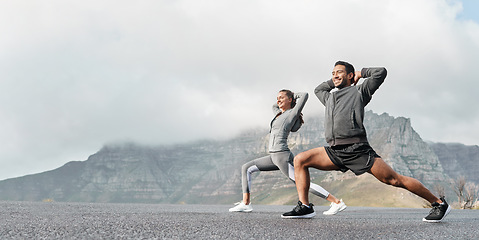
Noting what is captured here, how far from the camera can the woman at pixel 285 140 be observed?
7723mm

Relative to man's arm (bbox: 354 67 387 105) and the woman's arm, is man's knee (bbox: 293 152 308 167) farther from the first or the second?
the woman's arm

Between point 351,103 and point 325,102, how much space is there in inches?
21.7

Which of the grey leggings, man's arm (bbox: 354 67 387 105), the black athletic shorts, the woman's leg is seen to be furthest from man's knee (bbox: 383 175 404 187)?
the woman's leg

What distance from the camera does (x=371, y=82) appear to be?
18.0ft

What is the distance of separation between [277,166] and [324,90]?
7.50ft

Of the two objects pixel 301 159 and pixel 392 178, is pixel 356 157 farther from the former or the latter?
pixel 301 159

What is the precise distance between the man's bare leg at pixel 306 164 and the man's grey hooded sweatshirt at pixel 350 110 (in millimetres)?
221

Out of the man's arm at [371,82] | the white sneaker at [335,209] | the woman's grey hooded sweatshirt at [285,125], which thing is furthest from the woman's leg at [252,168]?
the man's arm at [371,82]

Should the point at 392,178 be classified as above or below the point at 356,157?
below

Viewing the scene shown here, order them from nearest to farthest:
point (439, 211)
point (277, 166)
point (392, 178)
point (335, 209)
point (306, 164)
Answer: point (392, 178), point (439, 211), point (306, 164), point (335, 209), point (277, 166)

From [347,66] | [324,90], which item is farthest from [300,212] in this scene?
[347,66]

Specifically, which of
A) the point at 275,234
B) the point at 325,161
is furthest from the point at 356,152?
the point at 275,234

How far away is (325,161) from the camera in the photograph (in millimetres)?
5504

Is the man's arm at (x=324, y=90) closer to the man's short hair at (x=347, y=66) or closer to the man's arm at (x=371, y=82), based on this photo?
the man's short hair at (x=347, y=66)
